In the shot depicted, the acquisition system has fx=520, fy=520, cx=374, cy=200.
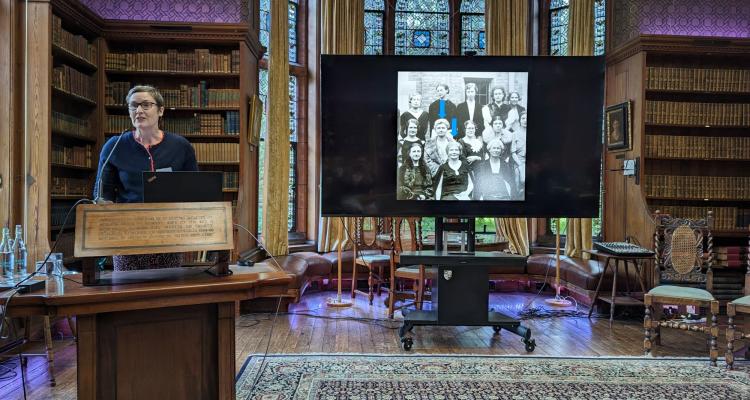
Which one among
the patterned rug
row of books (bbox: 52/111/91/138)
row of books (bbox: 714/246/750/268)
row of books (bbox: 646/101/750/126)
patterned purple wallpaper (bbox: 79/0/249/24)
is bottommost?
the patterned rug

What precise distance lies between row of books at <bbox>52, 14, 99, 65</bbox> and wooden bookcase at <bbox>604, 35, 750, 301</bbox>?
5544mm

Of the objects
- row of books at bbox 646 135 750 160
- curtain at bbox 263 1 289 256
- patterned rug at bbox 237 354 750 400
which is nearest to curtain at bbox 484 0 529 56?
row of books at bbox 646 135 750 160

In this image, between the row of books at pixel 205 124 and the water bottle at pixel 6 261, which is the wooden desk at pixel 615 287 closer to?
the row of books at pixel 205 124

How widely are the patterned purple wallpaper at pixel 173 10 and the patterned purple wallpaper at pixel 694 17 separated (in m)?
4.61

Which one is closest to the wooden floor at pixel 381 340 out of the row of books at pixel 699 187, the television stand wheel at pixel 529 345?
the television stand wheel at pixel 529 345

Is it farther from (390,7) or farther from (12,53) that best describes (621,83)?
(12,53)

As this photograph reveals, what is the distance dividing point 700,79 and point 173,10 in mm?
5695

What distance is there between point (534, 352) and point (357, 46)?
172 inches

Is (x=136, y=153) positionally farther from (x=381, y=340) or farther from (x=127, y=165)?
A: (x=381, y=340)

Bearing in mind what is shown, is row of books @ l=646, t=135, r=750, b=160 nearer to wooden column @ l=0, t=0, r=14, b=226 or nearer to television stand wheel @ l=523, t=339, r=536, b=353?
television stand wheel @ l=523, t=339, r=536, b=353

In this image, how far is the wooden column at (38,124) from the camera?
4082 millimetres

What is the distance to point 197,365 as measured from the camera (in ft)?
6.26

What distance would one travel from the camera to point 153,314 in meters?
1.85

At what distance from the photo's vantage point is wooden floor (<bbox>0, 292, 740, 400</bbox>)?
3430mm
